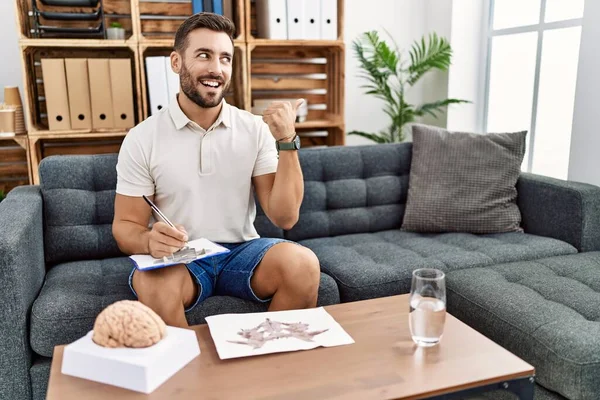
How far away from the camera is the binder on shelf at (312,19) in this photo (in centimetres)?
295

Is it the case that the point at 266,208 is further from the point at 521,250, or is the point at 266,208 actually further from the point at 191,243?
the point at 521,250

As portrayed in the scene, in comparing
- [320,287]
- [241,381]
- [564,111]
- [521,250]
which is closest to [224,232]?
[320,287]

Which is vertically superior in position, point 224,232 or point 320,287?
point 224,232

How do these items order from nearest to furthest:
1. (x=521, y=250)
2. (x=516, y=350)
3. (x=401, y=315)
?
(x=401, y=315) < (x=516, y=350) < (x=521, y=250)

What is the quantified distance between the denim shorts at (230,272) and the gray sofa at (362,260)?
36 millimetres

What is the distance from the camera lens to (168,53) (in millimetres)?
3109

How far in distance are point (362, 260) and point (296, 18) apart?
145 centimetres

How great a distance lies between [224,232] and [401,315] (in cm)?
69

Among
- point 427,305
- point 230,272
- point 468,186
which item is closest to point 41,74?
point 230,272

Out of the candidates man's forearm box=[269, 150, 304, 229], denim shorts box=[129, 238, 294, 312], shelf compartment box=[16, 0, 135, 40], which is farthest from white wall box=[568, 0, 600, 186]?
shelf compartment box=[16, 0, 135, 40]

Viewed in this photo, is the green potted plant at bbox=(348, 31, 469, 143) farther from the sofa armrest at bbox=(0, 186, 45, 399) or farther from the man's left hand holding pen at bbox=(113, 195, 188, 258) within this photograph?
the sofa armrest at bbox=(0, 186, 45, 399)

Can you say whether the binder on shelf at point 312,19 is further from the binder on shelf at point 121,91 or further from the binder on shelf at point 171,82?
the binder on shelf at point 121,91

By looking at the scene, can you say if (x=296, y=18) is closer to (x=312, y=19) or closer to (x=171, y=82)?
(x=312, y=19)

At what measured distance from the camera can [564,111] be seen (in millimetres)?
2830
